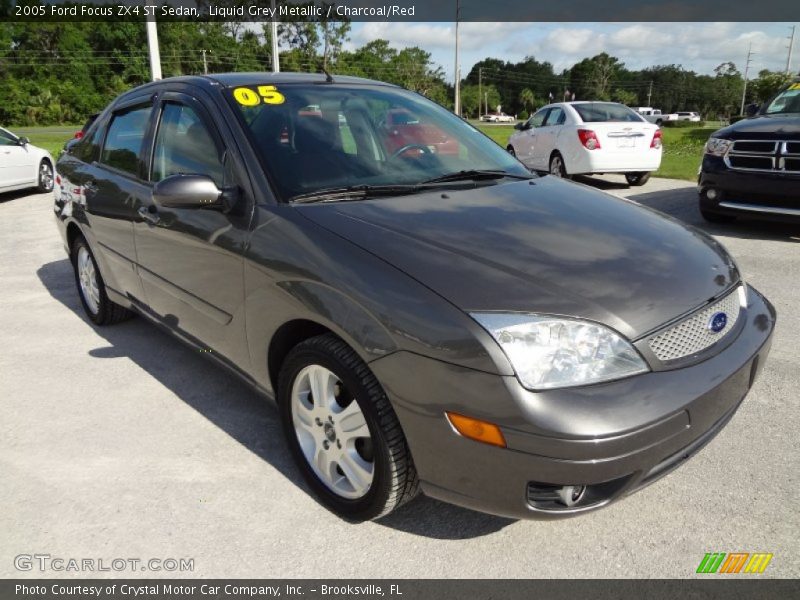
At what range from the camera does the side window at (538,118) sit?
37.8 ft

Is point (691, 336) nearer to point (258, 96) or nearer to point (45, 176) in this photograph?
point (258, 96)

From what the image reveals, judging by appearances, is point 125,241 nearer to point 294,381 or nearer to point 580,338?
point 294,381

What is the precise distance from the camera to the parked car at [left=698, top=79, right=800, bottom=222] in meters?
6.19

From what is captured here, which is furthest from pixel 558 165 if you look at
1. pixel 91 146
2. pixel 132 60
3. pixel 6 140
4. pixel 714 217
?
pixel 132 60

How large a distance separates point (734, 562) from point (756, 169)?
18.0 feet

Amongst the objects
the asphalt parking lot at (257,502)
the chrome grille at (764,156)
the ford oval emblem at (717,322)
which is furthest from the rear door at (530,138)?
the ford oval emblem at (717,322)

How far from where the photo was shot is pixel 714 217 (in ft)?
24.1

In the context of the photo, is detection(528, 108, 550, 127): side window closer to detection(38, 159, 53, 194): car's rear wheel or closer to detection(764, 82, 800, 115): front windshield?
detection(764, 82, 800, 115): front windshield

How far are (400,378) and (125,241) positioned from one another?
2409 millimetres

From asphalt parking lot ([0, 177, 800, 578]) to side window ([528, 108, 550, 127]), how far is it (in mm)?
8593

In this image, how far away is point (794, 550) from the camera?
2131 millimetres

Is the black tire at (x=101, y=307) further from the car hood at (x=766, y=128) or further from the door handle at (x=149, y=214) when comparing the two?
the car hood at (x=766, y=128)

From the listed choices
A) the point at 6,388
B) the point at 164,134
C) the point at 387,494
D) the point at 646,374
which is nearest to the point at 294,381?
the point at 387,494

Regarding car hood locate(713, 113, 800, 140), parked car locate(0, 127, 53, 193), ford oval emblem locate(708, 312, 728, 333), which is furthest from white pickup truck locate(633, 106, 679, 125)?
ford oval emblem locate(708, 312, 728, 333)
